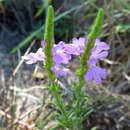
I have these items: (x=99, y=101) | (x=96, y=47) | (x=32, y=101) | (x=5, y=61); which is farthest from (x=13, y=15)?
(x=96, y=47)

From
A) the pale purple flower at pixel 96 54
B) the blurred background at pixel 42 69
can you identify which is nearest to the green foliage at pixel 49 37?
the pale purple flower at pixel 96 54

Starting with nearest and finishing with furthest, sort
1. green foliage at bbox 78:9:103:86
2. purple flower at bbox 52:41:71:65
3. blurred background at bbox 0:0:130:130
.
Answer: green foliage at bbox 78:9:103:86
purple flower at bbox 52:41:71:65
blurred background at bbox 0:0:130:130

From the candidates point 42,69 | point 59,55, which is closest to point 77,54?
point 59,55

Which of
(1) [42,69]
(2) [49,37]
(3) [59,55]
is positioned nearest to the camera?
(2) [49,37]

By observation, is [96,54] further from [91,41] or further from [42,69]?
[42,69]

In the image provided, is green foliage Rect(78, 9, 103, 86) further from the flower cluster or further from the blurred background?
the blurred background

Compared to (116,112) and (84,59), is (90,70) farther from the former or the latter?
(116,112)

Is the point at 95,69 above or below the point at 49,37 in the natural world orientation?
below

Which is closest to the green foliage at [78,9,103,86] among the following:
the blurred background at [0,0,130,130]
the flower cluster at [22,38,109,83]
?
the flower cluster at [22,38,109,83]
